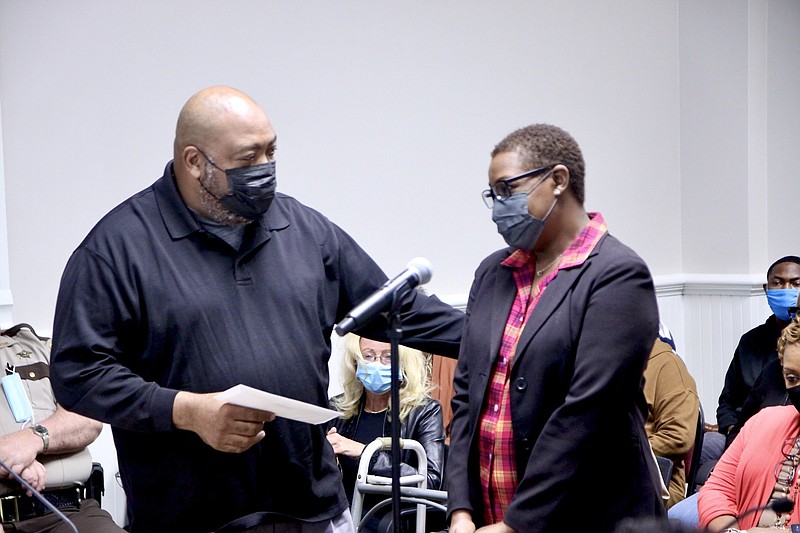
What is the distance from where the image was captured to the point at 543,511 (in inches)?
77.6

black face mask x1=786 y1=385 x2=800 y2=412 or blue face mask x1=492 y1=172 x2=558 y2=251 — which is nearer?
blue face mask x1=492 y1=172 x2=558 y2=251

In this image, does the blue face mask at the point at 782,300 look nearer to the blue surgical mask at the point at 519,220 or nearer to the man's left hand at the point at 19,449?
the blue surgical mask at the point at 519,220

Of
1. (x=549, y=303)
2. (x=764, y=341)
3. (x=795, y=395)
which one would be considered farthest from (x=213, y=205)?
(x=764, y=341)

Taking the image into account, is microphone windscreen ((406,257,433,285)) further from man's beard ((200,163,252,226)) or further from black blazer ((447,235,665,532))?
man's beard ((200,163,252,226))

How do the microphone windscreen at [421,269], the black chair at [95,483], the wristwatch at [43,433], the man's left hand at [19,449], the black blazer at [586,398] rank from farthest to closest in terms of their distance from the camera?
the black chair at [95,483]
the wristwatch at [43,433]
the man's left hand at [19,449]
the black blazer at [586,398]
the microphone windscreen at [421,269]

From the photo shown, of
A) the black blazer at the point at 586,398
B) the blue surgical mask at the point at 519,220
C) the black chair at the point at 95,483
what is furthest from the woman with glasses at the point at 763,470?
the black chair at the point at 95,483

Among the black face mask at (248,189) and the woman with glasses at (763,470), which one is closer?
the black face mask at (248,189)

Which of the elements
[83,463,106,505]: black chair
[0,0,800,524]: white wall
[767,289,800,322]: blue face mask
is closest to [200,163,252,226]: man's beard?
[83,463,106,505]: black chair

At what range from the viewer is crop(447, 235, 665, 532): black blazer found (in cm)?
197

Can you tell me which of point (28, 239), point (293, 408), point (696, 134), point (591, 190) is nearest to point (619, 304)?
point (293, 408)

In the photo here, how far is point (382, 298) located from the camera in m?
1.77

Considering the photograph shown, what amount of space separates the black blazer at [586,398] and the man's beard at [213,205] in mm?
629

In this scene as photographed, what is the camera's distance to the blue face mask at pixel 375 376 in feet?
12.9

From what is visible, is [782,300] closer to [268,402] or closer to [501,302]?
[501,302]
